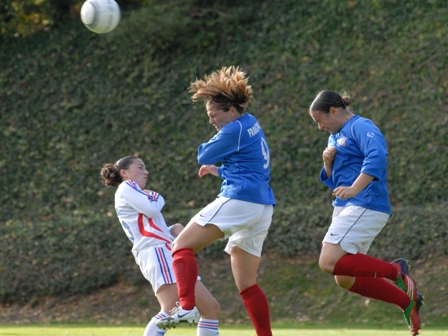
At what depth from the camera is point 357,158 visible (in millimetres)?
5430

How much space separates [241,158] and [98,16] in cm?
343

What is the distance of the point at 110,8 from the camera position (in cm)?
783

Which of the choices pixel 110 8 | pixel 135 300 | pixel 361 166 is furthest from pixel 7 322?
pixel 361 166

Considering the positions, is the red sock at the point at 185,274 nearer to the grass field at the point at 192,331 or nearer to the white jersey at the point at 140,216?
the white jersey at the point at 140,216

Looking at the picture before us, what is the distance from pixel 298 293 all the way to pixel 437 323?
6.90ft

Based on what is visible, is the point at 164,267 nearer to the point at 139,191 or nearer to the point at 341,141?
the point at 139,191

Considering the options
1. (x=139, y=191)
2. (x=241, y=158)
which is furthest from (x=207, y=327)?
(x=241, y=158)

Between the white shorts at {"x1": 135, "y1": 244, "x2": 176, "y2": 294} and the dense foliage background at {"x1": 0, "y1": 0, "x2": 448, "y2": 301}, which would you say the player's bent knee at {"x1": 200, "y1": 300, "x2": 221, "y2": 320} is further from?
the dense foliage background at {"x1": 0, "y1": 0, "x2": 448, "y2": 301}

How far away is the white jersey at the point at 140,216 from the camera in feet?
17.9

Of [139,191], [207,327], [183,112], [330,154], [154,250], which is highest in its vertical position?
[183,112]

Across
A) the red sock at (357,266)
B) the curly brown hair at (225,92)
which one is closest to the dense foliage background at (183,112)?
the red sock at (357,266)

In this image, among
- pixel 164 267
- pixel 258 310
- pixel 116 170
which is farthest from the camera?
pixel 116 170

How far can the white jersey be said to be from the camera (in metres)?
5.46

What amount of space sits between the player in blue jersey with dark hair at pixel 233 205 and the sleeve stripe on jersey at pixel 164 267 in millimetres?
431
